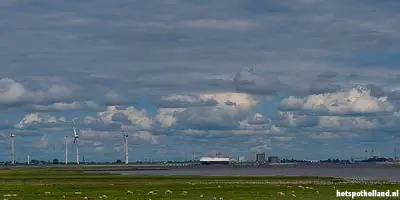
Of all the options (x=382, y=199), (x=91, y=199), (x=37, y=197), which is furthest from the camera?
(x=37, y=197)

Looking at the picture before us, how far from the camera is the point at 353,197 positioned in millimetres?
78938

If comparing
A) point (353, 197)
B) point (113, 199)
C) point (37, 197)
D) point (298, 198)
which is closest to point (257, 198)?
point (298, 198)

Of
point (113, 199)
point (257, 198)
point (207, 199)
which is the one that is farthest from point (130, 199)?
point (257, 198)

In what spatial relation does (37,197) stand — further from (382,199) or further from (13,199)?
(382,199)

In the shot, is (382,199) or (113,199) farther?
A: (113,199)

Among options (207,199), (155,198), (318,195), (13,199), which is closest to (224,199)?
(207,199)

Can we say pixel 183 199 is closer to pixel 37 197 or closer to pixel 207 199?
pixel 207 199

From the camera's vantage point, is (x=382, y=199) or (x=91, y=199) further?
(x=91, y=199)

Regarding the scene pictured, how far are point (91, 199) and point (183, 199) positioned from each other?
31.3 feet

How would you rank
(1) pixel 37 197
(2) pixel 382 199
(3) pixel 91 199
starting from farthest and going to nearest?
(1) pixel 37 197, (3) pixel 91 199, (2) pixel 382 199

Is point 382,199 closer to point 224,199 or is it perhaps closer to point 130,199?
point 224,199

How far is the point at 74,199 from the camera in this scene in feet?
264

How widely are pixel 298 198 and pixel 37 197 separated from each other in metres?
29.0

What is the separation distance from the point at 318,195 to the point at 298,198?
629 centimetres
